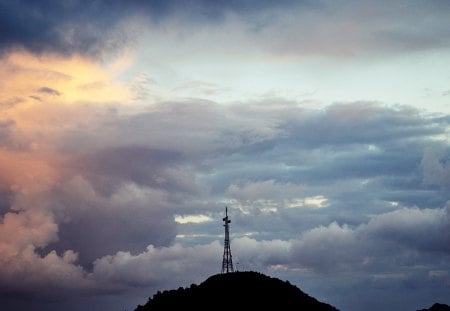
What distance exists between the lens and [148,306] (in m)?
171

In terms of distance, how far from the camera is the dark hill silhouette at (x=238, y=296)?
152 metres

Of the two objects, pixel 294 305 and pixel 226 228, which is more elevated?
pixel 226 228

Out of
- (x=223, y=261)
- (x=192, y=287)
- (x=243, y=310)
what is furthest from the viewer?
(x=192, y=287)

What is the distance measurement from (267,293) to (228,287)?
12.3 metres

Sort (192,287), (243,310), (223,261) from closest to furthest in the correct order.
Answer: (243,310) < (223,261) < (192,287)

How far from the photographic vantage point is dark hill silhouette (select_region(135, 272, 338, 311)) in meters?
152

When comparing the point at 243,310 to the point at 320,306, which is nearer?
the point at 243,310

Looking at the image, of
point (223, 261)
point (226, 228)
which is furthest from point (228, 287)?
point (226, 228)

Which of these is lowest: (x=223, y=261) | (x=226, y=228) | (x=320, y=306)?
(x=320, y=306)

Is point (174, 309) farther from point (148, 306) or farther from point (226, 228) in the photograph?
point (226, 228)

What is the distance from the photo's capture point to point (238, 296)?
154625 mm

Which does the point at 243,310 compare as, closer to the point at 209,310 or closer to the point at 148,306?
the point at 209,310

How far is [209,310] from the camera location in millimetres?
148500

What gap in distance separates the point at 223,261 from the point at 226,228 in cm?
1041
